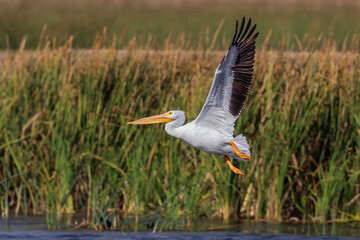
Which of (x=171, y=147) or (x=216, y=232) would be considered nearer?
(x=216, y=232)

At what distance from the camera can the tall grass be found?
12.1 meters

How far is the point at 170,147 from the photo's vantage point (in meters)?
12.2

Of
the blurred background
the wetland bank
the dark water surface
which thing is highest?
the blurred background

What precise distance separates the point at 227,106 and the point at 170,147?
4.75 meters

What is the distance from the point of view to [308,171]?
12.6m

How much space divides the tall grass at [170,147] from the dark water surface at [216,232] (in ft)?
0.51

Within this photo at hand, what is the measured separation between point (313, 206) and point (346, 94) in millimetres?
1464

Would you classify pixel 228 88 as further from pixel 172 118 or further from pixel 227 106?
pixel 172 118

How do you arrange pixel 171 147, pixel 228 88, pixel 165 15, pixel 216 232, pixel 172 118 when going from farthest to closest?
pixel 165 15, pixel 171 147, pixel 216 232, pixel 228 88, pixel 172 118

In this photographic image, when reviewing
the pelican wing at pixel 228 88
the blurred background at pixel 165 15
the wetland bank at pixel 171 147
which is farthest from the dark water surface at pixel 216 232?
the blurred background at pixel 165 15

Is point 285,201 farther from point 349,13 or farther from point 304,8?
point 304,8

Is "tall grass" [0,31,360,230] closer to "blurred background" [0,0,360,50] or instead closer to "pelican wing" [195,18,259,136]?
"pelican wing" [195,18,259,136]

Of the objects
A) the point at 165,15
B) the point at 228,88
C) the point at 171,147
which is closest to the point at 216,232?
the point at 171,147

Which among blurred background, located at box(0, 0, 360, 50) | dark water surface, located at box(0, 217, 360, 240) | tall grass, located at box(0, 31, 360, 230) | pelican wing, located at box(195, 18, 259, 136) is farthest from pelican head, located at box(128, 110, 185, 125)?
blurred background, located at box(0, 0, 360, 50)
